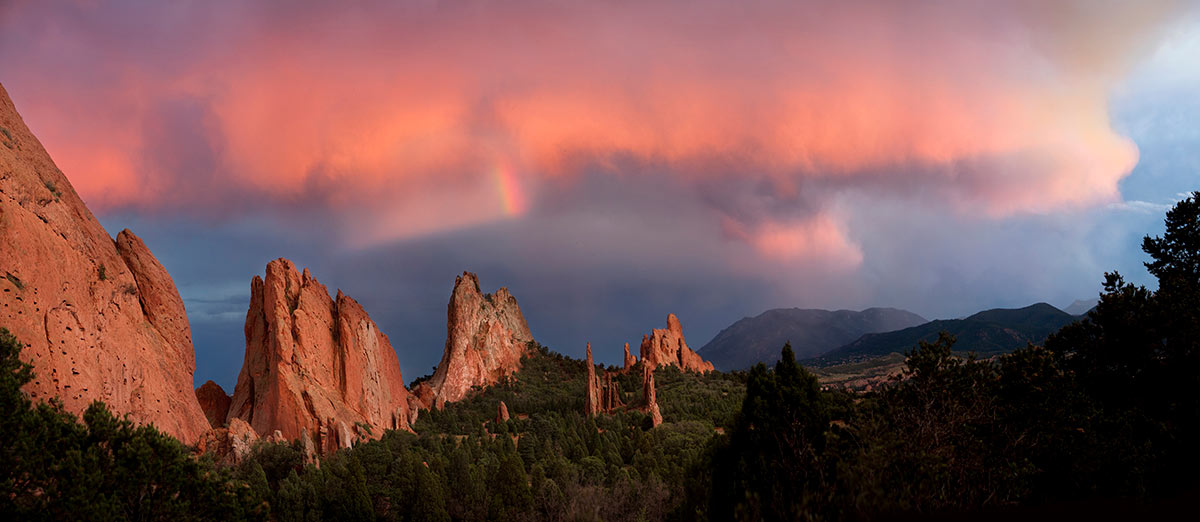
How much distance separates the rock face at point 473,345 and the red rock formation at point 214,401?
31.0 meters

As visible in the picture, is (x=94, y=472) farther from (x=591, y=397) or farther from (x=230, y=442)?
(x=591, y=397)

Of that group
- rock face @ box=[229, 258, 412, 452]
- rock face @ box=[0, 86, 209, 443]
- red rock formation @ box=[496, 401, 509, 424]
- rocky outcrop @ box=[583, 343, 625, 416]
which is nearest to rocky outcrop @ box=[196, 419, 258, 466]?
rock face @ box=[0, 86, 209, 443]

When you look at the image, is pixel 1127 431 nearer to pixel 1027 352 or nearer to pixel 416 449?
pixel 1027 352

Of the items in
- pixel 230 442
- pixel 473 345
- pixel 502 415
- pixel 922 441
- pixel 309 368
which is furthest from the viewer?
pixel 473 345

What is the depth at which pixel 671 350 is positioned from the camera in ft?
396

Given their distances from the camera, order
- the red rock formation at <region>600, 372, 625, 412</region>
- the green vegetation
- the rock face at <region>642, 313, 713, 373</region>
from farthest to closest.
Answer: the rock face at <region>642, 313, 713, 373</region>
the red rock formation at <region>600, 372, 625, 412</region>
the green vegetation

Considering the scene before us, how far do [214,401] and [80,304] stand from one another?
26711mm

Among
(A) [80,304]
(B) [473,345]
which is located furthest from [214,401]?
(B) [473,345]

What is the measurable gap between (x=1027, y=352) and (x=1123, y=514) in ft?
46.0

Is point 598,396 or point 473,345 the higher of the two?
point 473,345

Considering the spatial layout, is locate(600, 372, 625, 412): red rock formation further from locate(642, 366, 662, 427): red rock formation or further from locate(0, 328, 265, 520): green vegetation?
locate(0, 328, 265, 520): green vegetation

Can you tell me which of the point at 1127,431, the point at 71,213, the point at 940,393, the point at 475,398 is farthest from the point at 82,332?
the point at 475,398

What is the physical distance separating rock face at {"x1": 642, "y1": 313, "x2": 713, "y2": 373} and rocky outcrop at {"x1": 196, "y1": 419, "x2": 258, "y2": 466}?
7573cm

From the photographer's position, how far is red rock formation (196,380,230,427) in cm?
Answer: 5938
